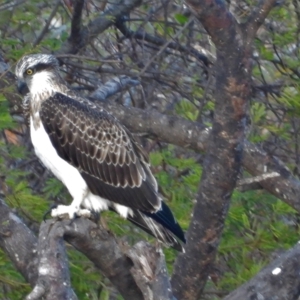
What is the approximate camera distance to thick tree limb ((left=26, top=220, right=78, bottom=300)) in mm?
3051

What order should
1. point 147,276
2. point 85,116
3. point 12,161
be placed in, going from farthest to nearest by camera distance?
point 12,161
point 85,116
point 147,276

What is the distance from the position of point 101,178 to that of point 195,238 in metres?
0.80

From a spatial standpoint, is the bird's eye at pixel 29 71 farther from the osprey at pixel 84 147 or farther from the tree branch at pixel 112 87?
the tree branch at pixel 112 87

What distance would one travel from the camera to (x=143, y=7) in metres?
6.25

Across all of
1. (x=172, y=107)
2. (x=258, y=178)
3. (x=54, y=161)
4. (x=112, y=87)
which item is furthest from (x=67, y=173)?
(x=172, y=107)

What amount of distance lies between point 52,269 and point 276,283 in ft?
3.40

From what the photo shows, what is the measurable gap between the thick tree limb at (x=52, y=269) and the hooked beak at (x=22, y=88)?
50.4 inches

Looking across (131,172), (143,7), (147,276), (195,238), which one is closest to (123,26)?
(143,7)

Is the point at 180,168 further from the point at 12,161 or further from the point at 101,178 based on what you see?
the point at 12,161

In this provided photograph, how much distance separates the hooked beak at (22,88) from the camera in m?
4.89

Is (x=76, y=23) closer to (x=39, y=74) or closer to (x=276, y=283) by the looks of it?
(x=39, y=74)

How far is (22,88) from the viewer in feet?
16.3

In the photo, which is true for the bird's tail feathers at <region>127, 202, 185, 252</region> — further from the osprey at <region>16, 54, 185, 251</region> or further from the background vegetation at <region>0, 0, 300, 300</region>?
the background vegetation at <region>0, 0, 300, 300</region>

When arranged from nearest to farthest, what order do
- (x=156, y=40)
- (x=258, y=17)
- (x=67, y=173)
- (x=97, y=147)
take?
1. (x=258, y=17)
2. (x=67, y=173)
3. (x=97, y=147)
4. (x=156, y=40)
